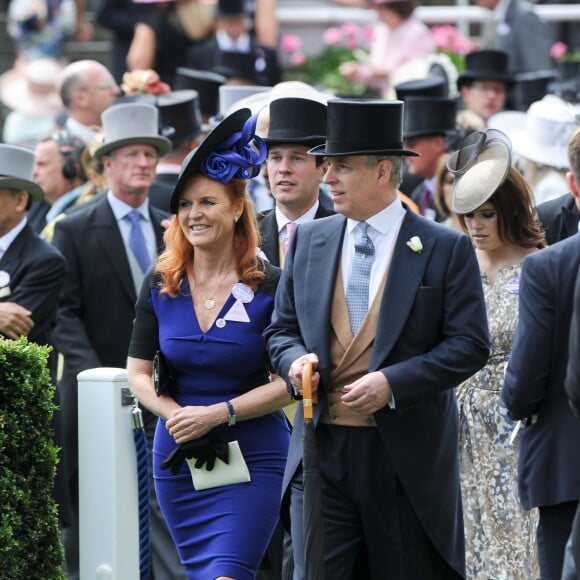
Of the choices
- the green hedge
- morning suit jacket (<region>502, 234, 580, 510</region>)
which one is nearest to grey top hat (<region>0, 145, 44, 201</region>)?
the green hedge

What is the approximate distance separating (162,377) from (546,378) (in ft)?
5.48

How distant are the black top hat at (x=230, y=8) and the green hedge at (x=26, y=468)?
9039 millimetres

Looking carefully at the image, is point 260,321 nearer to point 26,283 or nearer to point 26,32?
point 26,283

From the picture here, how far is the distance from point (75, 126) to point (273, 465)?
593cm

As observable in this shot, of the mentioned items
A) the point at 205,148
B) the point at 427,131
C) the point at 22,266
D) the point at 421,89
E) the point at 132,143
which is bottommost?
the point at 22,266

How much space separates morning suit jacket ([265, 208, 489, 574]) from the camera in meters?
6.43

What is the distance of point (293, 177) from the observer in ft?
27.3

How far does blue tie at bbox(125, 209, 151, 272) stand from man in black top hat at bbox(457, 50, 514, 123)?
4.62 metres

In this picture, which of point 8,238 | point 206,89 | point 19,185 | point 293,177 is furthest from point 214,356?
point 206,89

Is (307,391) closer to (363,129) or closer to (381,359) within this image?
(381,359)

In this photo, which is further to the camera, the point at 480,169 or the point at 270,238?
the point at 270,238

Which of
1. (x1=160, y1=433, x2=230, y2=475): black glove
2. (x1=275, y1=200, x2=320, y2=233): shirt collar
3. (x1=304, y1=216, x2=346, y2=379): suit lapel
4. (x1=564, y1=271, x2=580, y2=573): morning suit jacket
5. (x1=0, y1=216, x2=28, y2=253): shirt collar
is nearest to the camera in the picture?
A: (x1=564, y1=271, x2=580, y2=573): morning suit jacket

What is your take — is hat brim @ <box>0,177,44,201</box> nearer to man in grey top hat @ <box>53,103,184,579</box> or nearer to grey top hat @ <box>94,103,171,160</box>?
man in grey top hat @ <box>53,103,184,579</box>

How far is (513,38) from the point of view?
1557 cm
